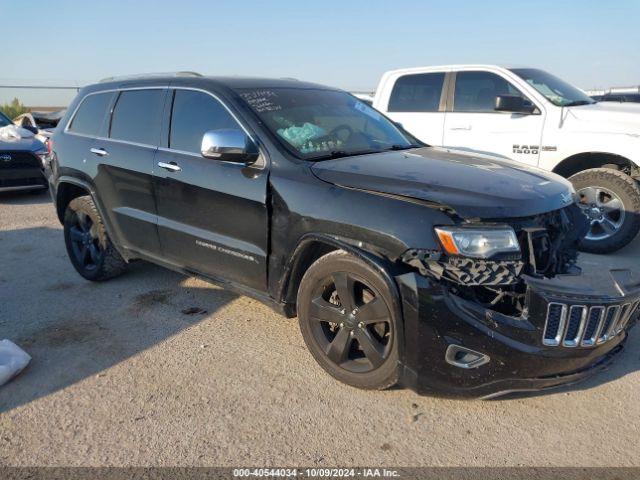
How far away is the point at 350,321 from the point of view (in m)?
2.97

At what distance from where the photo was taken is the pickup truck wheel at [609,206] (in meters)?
5.28

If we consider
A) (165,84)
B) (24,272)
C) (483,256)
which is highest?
(165,84)

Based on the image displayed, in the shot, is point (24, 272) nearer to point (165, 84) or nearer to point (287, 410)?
point (165, 84)

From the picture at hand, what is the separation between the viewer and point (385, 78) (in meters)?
7.50

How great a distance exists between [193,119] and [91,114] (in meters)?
1.51

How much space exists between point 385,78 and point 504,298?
5.47m

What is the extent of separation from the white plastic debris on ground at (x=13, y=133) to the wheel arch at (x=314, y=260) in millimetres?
8237

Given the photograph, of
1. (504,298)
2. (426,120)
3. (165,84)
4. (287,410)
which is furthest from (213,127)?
(426,120)

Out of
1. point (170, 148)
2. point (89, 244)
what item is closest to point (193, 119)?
point (170, 148)

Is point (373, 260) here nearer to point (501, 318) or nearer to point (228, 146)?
point (501, 318)

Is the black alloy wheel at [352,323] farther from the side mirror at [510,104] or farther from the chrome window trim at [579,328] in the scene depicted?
the side mirror at [510,104]

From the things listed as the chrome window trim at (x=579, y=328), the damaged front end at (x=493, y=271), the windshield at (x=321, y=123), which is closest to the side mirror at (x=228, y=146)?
the windshield at (x=321, y=123)

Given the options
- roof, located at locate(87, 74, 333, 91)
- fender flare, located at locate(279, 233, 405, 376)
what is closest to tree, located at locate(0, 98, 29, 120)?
roof, located at locate(87, 74, 333, 91)

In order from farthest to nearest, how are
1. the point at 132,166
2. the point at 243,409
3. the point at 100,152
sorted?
1. the point at 100,152
2. the point at 132,166
3. the point at 243,409
